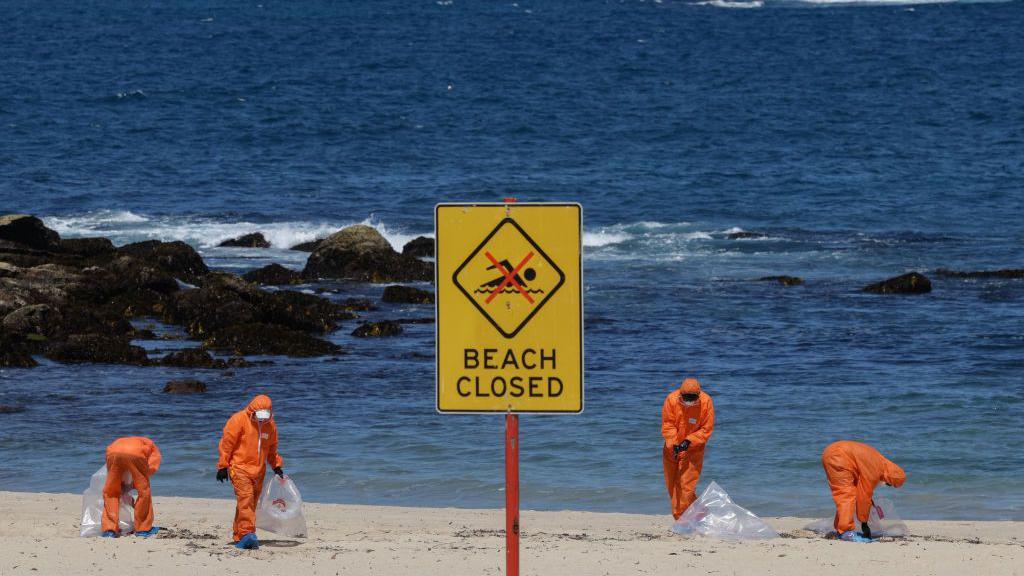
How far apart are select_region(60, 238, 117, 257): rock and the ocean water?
12.4 feet

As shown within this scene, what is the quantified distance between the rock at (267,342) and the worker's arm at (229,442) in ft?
37.0

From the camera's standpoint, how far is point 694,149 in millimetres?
56969

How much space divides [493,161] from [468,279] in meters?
48.4

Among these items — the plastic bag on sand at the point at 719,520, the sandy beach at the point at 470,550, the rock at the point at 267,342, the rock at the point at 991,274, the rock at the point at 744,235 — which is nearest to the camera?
the sandy beach at the point at 470,550

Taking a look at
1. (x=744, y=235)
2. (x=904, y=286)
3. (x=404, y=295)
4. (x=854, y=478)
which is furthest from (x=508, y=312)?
(x=744, y=235)

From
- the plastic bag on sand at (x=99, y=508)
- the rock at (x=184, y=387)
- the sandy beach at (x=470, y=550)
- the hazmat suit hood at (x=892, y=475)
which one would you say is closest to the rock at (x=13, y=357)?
the rock at (x=184, y=387)

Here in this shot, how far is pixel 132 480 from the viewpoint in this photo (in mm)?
12352

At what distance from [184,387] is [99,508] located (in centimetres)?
790

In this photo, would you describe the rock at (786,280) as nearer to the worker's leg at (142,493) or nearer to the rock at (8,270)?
the rock at (8,270)

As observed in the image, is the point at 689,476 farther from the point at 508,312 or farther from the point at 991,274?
the point at 991,274

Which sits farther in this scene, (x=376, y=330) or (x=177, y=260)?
(x=177, y=260)

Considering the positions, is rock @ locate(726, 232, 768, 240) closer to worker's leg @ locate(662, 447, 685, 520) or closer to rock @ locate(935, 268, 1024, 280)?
rock @ locate(935, 268, 1024, 280)

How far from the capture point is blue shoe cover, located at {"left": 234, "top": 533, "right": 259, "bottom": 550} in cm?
1184

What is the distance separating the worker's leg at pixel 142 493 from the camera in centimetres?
1223
